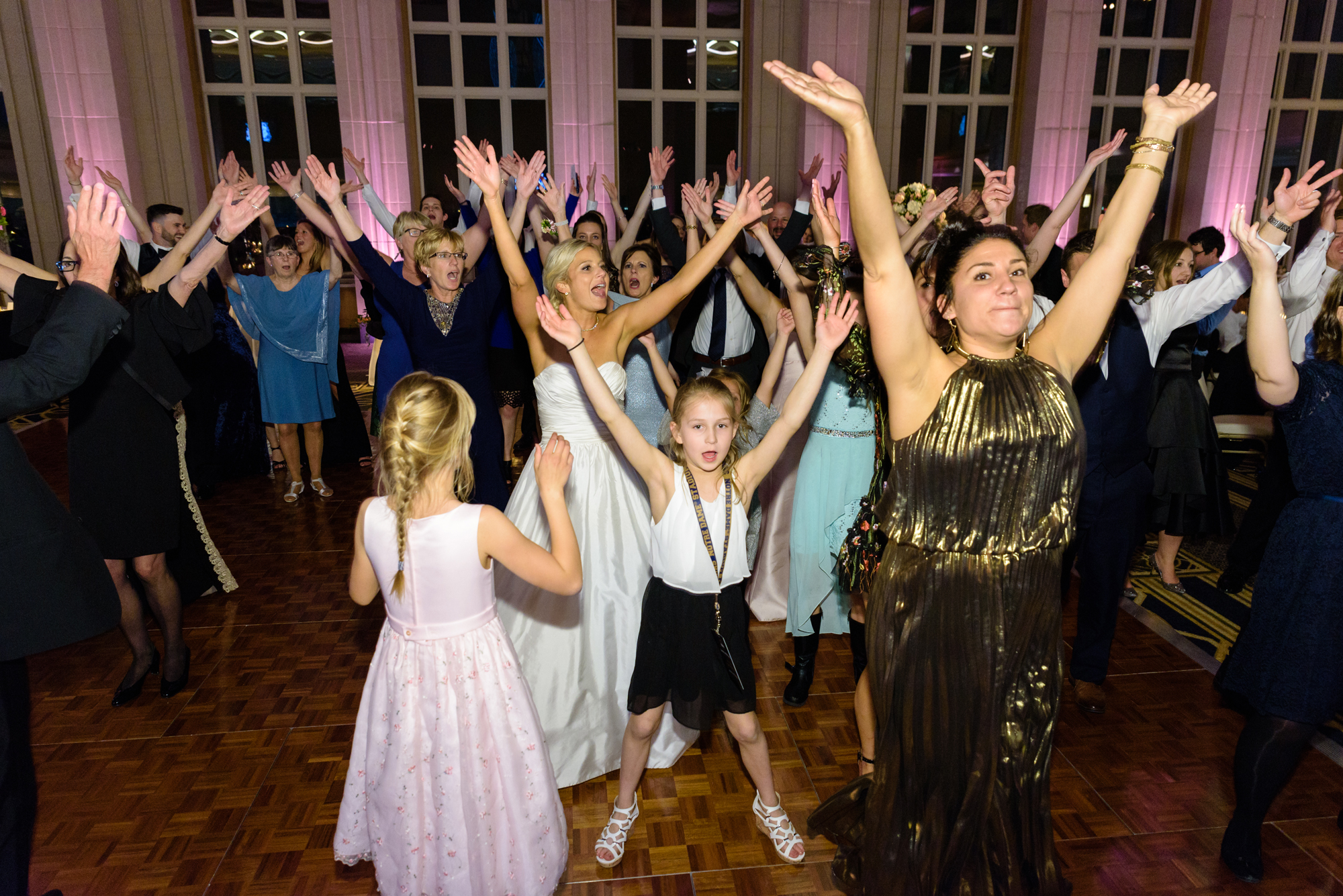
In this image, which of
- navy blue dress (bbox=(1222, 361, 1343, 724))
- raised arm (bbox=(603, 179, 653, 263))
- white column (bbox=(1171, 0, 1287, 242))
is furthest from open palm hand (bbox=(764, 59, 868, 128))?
white column (bbox=(1171, 0, 1287, 242))

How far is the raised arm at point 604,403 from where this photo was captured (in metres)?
2.11

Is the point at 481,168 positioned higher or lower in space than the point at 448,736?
higher

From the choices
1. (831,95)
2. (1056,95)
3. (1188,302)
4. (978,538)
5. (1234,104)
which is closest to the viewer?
(831,95)

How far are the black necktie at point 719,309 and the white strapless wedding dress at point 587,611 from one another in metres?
1.47

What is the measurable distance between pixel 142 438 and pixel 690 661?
6.83 ft

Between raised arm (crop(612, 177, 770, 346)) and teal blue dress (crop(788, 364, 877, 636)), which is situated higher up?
raised arm (crop(612, 177, 770, 346))

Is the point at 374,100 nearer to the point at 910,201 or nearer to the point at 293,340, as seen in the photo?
the point at 293,340

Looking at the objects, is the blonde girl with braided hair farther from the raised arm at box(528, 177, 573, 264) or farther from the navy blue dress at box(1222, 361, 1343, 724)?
the raised arm at box(528, 177, 573, 264)

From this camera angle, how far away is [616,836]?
2277 millimetres

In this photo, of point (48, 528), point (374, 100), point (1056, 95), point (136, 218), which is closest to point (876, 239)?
point (48, 528)

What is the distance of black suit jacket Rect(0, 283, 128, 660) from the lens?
65.9 inches

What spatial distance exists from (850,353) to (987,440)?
3.01ft

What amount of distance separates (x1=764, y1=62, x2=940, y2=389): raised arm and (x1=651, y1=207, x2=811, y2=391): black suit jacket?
2398 mm

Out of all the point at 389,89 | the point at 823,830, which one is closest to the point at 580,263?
the point at 823,830
